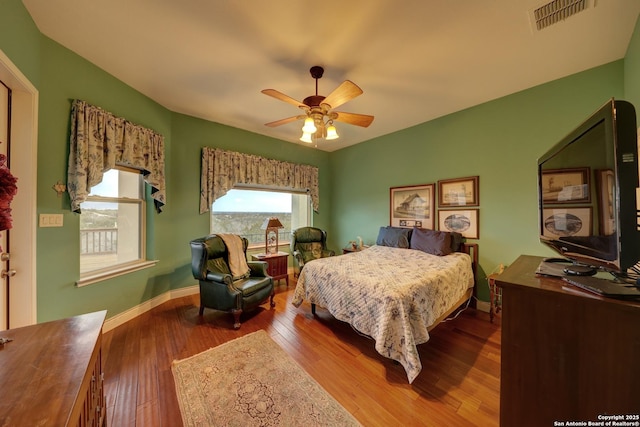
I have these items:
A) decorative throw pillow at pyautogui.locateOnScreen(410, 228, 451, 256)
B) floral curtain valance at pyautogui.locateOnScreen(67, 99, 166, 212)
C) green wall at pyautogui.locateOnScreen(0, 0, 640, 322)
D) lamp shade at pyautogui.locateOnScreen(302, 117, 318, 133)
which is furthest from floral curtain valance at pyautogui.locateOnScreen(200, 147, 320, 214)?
decorative throw pillow at pyautogui.locateOnScreen(410, 228, 451, 256)

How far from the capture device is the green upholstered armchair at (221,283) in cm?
255

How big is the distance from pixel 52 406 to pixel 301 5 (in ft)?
7.67

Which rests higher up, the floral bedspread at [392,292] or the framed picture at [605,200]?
the framed picture at [605,200]

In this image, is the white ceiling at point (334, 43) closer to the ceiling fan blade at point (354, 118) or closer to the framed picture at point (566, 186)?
the ceiling fan blade at point (354, 118)

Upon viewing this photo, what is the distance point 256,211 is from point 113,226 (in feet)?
6.77

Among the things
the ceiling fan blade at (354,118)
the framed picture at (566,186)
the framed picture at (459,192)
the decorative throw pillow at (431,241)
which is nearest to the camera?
the framed picture at (566,186)

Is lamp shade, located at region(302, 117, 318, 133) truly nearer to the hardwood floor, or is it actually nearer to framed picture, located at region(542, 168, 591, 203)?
framed picture, located at region(542, 168, 591, 203)

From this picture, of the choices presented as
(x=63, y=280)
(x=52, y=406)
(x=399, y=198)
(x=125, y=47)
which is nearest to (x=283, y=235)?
(x=399, y=198)

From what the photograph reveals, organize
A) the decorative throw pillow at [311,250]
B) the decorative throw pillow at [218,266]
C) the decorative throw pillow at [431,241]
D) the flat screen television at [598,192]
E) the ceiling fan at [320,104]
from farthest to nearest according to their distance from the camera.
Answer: the decorative throw pillow at [311,250]
the decorative throw pillow at [431,241]
the decorative throw pillow at [218,266]
the ceiling fan at [320,104]
the flat screen television at [598,192]

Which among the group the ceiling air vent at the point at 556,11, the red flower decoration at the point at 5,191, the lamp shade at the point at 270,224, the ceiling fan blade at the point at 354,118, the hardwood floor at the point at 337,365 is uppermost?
the ceiling air vent at the point at 556,11

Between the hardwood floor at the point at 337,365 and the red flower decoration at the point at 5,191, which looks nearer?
the red flower decoration at the point at 5,191

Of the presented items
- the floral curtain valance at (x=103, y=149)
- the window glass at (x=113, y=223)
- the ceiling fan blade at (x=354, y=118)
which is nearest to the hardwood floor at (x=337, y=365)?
the window glass at (x=113, y=223)

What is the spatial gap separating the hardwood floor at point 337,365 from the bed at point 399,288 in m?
0.22

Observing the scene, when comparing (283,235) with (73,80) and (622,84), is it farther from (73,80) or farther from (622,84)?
(622,84)
